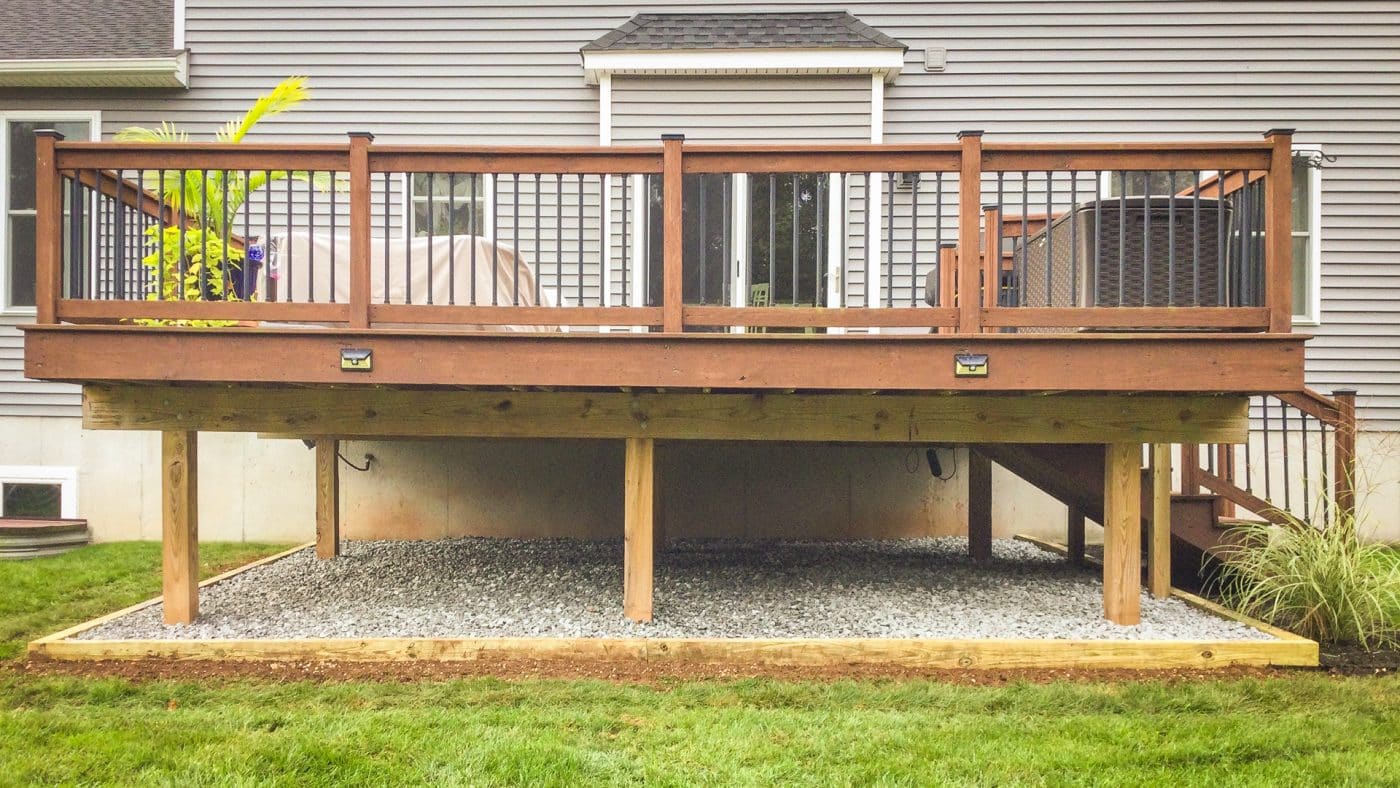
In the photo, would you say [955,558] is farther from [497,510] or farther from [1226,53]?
[1226,53]

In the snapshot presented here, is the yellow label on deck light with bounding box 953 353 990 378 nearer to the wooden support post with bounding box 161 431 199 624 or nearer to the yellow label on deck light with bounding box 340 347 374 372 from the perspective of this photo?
the yellow label on deck light with bounding box 340 347 374 372

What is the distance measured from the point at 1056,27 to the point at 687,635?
6008 mm

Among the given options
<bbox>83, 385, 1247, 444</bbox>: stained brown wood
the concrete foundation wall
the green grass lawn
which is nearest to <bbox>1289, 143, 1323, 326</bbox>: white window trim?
the concrete foundation wall

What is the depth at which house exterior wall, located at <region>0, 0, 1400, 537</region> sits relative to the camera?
7.82 metres

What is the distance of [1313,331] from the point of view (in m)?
7.82

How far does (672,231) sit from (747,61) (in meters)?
3.48

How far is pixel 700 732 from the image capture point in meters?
3.37

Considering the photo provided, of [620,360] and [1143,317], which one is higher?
[1143,317]

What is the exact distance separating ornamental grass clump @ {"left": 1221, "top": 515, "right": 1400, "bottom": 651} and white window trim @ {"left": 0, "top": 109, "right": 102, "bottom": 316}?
8858 millimetres

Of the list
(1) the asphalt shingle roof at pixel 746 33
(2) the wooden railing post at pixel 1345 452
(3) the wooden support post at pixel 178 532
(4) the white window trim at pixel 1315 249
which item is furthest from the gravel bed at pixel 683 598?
(1) the asphalt shingle roof at pixel 746 33

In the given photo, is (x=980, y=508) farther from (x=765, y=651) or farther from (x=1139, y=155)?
(x=1139, y=155)

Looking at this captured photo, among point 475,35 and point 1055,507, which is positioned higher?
point 475,35

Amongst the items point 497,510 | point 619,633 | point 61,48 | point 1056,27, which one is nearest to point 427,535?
point 497,510

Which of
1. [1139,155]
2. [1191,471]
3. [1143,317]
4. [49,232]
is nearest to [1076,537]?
[1191,471]
